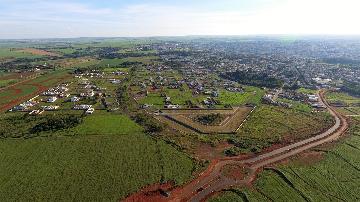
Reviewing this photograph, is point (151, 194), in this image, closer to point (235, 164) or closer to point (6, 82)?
point (235, 164)

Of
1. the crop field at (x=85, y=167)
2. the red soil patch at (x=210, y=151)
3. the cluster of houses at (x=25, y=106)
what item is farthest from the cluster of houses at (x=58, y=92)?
the red soil patch at (x=210, y=151)

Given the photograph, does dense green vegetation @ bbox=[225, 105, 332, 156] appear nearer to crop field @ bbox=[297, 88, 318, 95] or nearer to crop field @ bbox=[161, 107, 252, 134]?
crop field @ bbox=[161, 107, 252, 134]

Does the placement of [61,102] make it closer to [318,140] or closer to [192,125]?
[192,125]

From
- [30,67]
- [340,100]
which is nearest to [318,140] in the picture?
[340,100]

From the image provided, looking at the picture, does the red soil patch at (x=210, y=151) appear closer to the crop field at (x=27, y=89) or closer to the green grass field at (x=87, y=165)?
the green grass field at (x=87, y=165)

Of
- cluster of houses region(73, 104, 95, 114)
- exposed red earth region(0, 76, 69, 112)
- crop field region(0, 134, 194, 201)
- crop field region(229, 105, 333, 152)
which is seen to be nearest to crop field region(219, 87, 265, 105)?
crop field region(229, 105, 333, 152)

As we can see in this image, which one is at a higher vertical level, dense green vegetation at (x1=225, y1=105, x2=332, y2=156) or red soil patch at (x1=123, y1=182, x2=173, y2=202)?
red soil patch at (x1=123, y1=182, x2=173, y2=202)

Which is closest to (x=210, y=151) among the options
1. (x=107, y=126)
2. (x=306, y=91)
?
(x=107, y=126)
